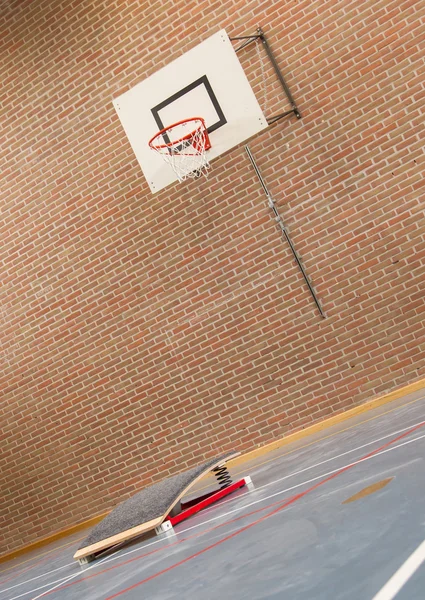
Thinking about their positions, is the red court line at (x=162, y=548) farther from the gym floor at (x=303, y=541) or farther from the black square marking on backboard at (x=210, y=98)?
the black square marking on backboard at (x=210, y=98)

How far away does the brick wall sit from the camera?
7867 mm

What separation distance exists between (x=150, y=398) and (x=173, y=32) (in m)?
4.09

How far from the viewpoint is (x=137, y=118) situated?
887 cm

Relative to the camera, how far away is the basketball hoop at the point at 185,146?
8.36 meters

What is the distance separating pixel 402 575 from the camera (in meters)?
1.86

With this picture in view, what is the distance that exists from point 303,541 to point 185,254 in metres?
6.12

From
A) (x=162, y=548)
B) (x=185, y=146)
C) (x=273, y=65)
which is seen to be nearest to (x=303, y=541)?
(x=162, y=548)

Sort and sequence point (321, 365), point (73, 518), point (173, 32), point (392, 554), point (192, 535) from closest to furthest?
A: point (392, 554)
point (192, 535)
point (321, 365)
point (173, 32)
point (73, 518)

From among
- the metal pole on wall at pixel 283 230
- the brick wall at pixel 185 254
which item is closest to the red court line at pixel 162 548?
the brick wall at pixel 185 254

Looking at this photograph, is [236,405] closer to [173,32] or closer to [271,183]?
[271,183]

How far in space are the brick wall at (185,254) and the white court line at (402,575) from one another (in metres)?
5.92

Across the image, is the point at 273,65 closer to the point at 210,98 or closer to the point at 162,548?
the point at 210,98

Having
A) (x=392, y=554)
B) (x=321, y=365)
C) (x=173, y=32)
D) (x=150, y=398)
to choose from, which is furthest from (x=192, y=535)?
(x=173, y=32)

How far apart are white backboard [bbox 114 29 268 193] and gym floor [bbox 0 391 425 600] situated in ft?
12.1
